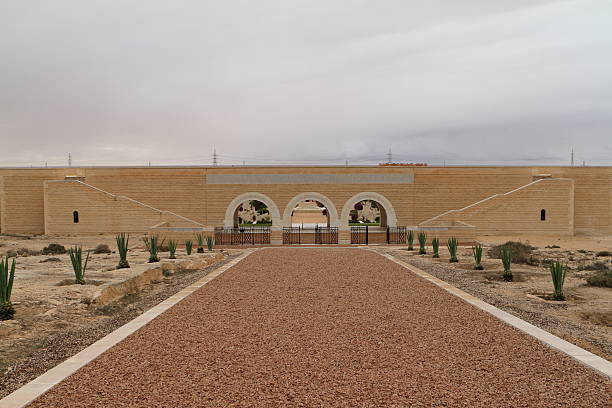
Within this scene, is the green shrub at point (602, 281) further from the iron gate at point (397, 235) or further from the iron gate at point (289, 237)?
the iron gate at point (289, 237)

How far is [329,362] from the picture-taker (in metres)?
4.63

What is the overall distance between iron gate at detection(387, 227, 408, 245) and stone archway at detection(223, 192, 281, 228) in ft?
22.8

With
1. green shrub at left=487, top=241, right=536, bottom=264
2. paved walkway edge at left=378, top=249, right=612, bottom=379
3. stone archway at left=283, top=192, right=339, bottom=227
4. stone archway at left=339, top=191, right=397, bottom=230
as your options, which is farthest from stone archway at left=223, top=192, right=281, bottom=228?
paved walkway edge at left=378, top=249, right=612, bottom=379

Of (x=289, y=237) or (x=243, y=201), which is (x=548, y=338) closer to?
(x=289, y=237)

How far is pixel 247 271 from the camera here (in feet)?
37.5

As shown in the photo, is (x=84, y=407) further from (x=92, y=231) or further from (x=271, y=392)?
(x=92, y=231)

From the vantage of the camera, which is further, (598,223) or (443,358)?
(598,223)

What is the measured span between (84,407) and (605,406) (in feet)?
14.0

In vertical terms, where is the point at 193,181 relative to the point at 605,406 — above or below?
above

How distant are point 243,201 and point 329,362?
24154 millimetres

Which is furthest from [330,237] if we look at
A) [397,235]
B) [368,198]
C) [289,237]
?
[397,235]

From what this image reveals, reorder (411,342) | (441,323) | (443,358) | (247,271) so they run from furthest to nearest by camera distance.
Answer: (247,271) → (441,323) → (411,342) → (443,358)

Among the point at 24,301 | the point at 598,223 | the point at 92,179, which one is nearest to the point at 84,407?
the point at 24,301

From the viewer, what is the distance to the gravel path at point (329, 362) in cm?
384
